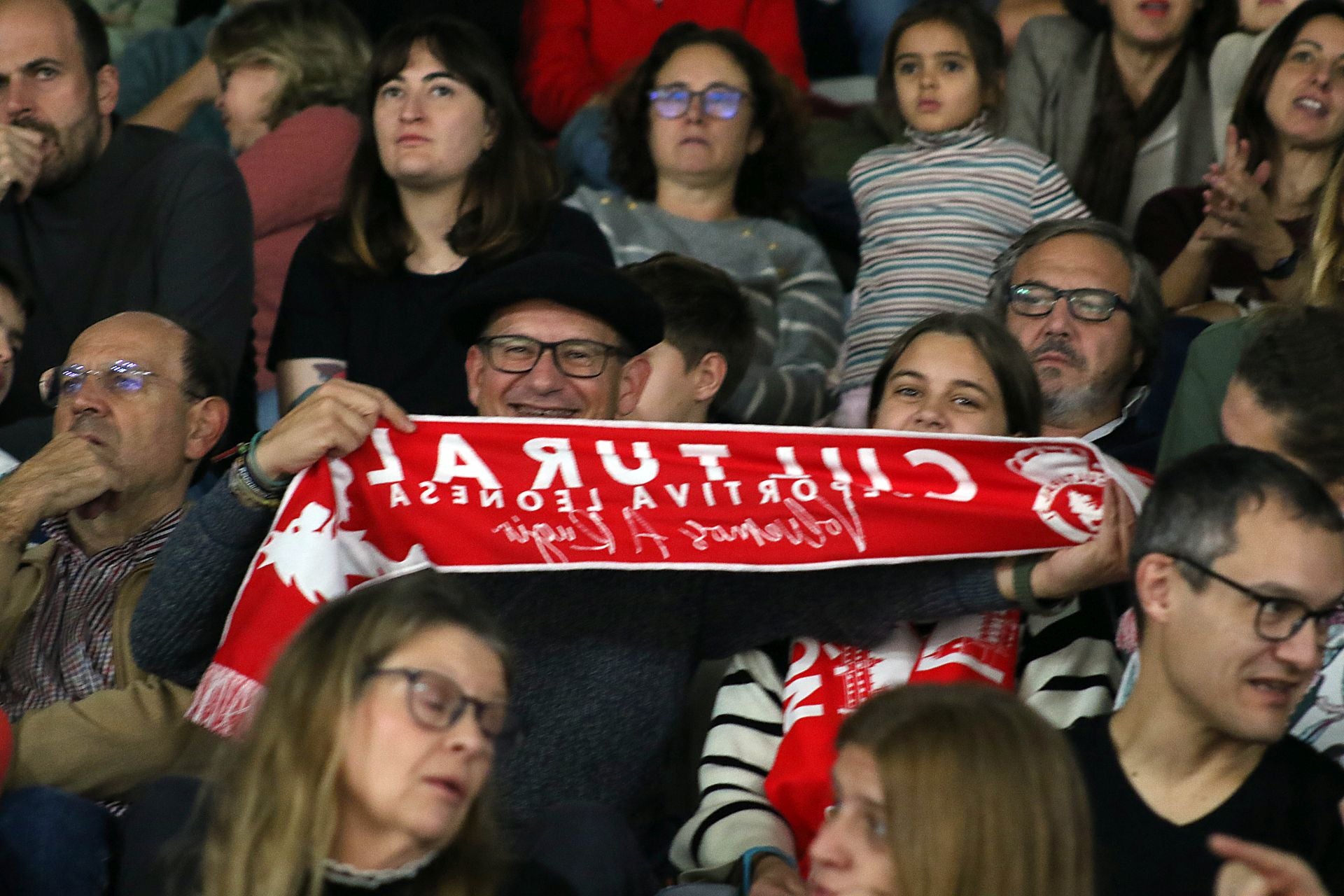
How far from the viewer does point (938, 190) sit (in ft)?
16.3

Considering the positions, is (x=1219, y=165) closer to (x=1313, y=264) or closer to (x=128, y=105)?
(x=1313, y=264)

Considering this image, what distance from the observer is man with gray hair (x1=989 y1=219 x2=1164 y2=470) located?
12.8 ft

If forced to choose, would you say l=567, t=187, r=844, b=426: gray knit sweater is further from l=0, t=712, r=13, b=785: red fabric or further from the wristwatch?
l=0, t=712, r=13, b=785: red fabric

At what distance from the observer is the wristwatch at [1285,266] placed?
4469mm

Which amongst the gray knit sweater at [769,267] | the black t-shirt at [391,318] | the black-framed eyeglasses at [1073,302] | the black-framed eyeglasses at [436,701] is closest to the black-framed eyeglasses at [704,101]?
the gray knit sweater at [769,267]

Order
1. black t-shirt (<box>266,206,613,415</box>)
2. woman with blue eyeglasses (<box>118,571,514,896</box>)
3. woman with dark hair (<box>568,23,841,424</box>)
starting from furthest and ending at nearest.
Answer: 1. woman with dark hair (<box>568,23,841,424</box>)
2. black t-shirt (<box>266,206,613,415</box>)
3. woman with blue eyeglasses (<box>118,571,514,896</box>)

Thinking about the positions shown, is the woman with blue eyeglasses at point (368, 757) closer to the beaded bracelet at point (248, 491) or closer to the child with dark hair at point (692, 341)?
the beaded bracelet at point (248, 491)

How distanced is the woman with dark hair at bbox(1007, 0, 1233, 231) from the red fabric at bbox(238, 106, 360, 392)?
187 cm

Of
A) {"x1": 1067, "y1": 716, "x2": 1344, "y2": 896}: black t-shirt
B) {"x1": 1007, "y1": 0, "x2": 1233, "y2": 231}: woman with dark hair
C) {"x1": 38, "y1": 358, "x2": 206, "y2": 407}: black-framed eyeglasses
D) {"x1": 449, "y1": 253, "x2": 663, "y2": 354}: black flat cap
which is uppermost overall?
{"x1": 1007, "y1": 0, "x2": 1233, "y2": 231}: woman with dark hair

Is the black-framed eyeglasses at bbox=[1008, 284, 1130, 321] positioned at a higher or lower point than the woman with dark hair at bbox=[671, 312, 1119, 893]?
higher

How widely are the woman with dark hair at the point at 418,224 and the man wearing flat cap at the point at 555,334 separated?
935 mm

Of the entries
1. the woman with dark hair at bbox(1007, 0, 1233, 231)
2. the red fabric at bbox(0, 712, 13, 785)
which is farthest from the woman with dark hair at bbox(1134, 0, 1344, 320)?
the red fabric at bbox(0, 712, 13, 785)

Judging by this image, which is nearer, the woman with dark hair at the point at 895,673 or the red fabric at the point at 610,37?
the woman with dark hair at the point at 895,673

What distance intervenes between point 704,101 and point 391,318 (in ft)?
3.60
